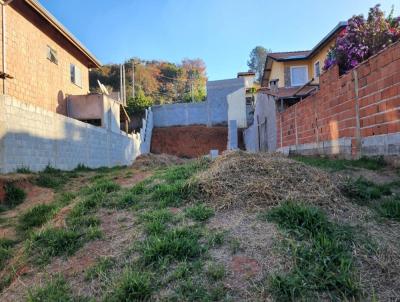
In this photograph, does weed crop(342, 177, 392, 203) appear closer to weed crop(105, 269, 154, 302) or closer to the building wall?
weed crop(105, 269, 154, 302)

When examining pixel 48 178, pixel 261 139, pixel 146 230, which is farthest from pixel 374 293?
pixel 261 139

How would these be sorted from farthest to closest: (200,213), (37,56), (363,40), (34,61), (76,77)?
(76,77), (37,56), (34,61), (363,40), (200,213)

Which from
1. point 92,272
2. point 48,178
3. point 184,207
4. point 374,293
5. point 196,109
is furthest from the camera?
point 196,109

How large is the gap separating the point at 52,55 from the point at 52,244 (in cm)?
1316

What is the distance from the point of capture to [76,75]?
17281 mm

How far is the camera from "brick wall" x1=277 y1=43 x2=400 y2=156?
552 cm

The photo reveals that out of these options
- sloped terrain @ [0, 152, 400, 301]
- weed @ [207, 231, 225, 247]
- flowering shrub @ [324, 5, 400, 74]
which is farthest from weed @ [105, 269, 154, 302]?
flowering shrub @ [324, 5, 400, 74]

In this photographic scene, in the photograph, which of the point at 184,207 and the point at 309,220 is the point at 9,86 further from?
the point at 309,220

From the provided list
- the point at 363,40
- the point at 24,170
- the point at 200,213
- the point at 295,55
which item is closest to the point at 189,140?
the point at 295,55

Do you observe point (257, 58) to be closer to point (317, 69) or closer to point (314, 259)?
point (317, 69)

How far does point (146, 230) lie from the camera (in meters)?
3.51

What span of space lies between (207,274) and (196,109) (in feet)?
87.6

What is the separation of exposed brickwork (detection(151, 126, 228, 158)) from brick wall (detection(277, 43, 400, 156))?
16.1m

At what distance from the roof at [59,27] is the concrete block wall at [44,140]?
181 inches
